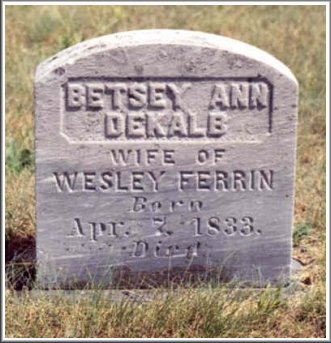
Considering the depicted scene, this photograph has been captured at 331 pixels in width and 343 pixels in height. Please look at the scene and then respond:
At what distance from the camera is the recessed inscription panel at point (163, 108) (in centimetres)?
461

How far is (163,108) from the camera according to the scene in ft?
15.3

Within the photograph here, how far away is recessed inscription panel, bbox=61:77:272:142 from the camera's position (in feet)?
15.1

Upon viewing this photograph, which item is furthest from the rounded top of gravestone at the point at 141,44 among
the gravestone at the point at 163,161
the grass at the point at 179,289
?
A: the grass at the point at 179,289

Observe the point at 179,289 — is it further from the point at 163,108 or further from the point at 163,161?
the point at 163,108

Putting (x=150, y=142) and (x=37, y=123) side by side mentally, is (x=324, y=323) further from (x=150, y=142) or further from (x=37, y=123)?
(x=37, y=123)

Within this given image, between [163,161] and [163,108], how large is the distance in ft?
0.81

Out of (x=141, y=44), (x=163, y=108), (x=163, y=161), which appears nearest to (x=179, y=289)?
(x=163, y=161)

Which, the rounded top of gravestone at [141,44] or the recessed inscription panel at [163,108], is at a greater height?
the rounded top of gravestone at [141,44]

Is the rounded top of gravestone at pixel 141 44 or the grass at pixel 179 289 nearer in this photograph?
the grass at pixel 179 289

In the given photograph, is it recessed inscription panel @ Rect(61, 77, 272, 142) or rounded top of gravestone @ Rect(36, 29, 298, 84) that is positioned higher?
rounded top of gravestone @ Rect(36, 29, 298, 84)

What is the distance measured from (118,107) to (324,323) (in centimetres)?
134

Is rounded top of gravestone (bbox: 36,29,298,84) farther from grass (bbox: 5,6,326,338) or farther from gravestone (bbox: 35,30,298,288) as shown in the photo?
grass (bbox: 5,6,326,338)

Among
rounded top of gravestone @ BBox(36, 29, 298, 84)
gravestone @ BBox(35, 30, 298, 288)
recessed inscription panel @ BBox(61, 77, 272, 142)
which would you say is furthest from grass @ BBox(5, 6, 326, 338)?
rounded top of gravestone @ BBox(36, 29, 298, 84)

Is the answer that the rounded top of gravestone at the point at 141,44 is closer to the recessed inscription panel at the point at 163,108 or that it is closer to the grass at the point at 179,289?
the recessed inscription panel at the point at 163,108
